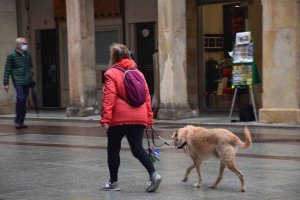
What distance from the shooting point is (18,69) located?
1667 cm

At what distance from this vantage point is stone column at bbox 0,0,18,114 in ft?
76.1

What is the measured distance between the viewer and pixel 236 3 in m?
21.9

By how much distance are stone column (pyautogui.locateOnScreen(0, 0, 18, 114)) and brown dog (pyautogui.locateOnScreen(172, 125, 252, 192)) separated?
15816 millimetres

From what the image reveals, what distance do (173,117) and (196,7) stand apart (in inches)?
210

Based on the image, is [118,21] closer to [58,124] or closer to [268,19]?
[58,124]

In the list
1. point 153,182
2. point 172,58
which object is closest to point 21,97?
point 172,58

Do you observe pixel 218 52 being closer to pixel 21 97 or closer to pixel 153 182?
pixel 21 97

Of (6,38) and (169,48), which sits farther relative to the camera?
(6,38)

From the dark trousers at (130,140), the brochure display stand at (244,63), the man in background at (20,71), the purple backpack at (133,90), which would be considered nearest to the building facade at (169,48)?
the brochure display stand at (244,63)

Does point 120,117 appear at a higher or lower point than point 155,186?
higher

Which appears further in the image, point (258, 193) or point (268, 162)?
point (268, 162)

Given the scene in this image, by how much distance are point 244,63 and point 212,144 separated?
9.87 meters

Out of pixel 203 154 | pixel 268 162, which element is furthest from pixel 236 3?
pixel 203 154

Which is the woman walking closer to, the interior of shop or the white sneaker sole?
the white sneaker sole
